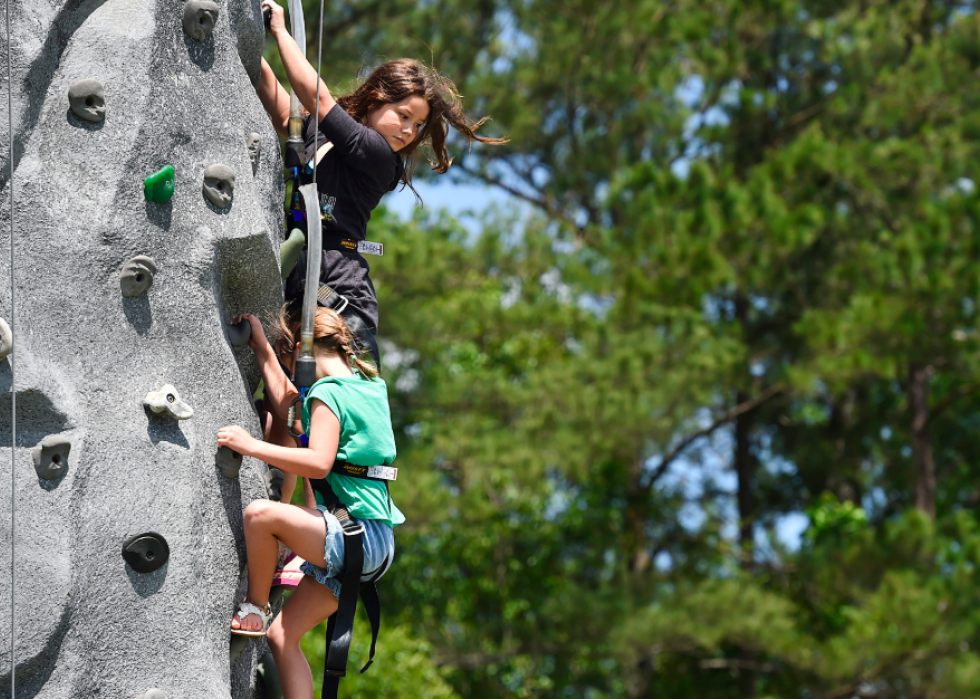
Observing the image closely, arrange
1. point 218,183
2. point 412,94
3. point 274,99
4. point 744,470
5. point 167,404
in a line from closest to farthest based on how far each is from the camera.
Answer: point 167,404, point 218,183, point 412,94, point 274,99, point 744,470

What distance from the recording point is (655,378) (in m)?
10.7

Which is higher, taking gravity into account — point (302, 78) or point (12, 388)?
point (302, 78)

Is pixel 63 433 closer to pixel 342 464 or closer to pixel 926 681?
pixel 342 464

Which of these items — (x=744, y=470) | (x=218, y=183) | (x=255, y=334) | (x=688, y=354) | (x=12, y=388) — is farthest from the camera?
(x=744, y=470)

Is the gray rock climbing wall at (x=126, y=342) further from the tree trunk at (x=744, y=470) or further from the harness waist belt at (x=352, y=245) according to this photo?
the tree trunk at (x=744, y=470)

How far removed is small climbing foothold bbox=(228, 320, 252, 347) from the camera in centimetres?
286

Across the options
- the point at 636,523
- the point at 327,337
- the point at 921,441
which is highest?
the point at 921,441

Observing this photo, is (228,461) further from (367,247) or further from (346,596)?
(367,247)

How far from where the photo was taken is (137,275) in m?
2.63

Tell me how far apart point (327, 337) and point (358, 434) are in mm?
252

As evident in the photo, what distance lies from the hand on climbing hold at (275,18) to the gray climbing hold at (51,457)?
1315mm

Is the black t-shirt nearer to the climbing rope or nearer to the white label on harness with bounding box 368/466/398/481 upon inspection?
the white label on harness with bounding box 368/466/398/481

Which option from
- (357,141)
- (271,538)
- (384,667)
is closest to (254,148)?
(357,141)

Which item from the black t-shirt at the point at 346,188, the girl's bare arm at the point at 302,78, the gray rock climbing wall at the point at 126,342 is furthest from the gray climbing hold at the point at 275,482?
the girl's bare arm at the point at 302,78
